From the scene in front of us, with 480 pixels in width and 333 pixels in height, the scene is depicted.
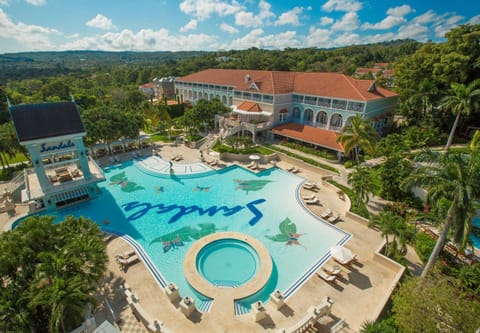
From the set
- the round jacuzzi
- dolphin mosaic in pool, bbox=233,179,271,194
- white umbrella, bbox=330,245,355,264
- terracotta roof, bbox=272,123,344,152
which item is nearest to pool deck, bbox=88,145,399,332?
white umbrella, bbox=330,245,355,264

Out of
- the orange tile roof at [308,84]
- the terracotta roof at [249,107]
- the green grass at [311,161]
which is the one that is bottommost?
the green grass at [311,161]

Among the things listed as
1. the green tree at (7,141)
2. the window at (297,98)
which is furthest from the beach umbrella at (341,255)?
the green tree at (7,141)

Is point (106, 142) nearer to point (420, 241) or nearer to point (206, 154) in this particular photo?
point (206, 154)

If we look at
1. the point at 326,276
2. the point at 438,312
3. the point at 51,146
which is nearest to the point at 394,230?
the point at 326,276

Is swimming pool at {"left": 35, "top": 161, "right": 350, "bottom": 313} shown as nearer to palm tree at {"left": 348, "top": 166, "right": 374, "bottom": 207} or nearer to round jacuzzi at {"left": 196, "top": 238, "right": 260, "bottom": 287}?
round jacuzzi at {"left": 196, "top": 238, "right": 260, "bottom": 287}

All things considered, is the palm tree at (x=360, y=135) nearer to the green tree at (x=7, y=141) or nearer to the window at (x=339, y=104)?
the window at (x=339, y=104)

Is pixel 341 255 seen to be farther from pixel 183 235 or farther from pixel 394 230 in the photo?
pixel 183 235

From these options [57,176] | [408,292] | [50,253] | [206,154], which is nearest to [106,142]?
[57,176]
